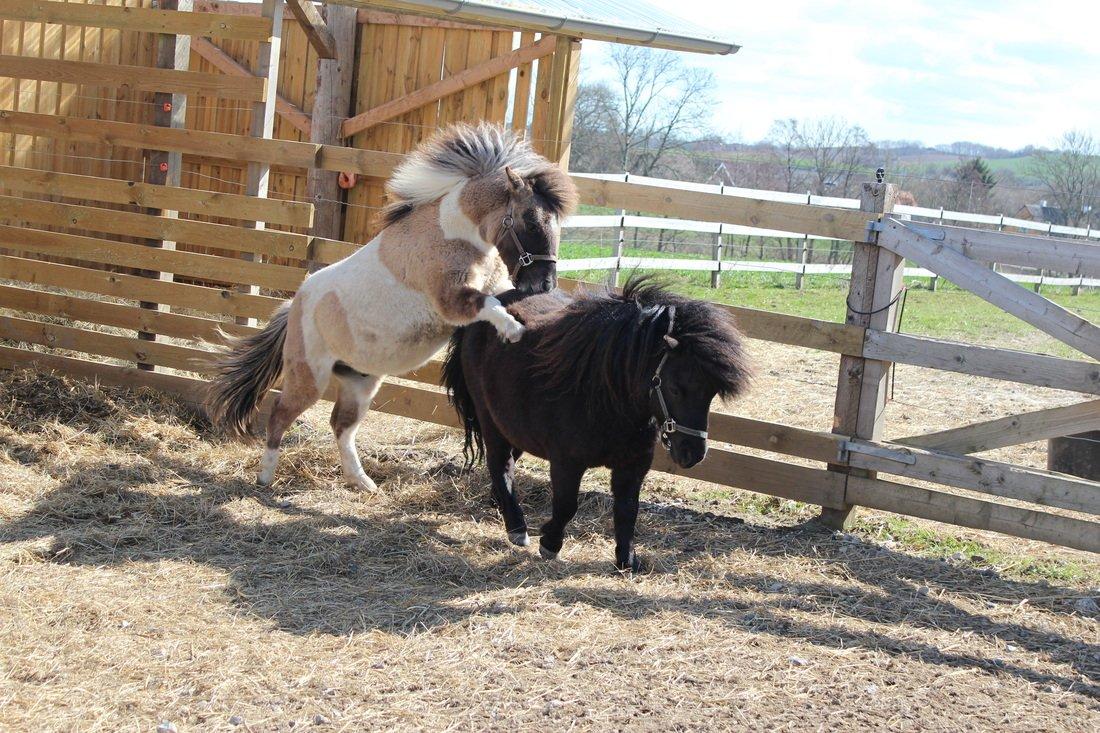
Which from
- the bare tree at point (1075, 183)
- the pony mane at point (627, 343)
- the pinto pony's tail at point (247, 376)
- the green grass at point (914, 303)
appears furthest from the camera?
the bare tree at point (1075, 183)

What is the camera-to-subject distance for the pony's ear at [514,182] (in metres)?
4.82

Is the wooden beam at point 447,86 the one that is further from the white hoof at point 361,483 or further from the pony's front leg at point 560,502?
the pony's front leg at point 560,502

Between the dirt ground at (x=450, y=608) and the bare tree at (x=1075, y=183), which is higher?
the bare tree at (x=1075, y=183)

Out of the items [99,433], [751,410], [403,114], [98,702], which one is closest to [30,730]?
[98,702]

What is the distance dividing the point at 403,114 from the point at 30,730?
7939 mm

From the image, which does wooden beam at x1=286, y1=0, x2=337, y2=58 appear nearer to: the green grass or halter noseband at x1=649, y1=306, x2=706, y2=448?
the green grass

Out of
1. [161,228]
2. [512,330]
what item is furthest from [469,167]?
[161,228]

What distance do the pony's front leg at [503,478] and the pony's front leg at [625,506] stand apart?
0.60m

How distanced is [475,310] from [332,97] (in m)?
6.34

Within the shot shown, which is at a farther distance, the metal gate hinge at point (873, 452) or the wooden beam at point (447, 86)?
the wooden beam at point (447, 86)

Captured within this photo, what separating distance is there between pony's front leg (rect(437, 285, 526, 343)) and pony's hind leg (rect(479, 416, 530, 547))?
626 millimetres

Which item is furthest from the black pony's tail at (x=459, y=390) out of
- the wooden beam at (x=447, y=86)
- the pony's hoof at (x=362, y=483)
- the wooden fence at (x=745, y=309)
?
the wooden beam at (x=447, y=86)

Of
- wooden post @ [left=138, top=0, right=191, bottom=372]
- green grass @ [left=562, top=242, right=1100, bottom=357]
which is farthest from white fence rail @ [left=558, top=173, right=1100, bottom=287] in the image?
wooden post @ [left=138, top=0, right=191, bottom=372]

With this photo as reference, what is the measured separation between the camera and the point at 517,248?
4.82 m
